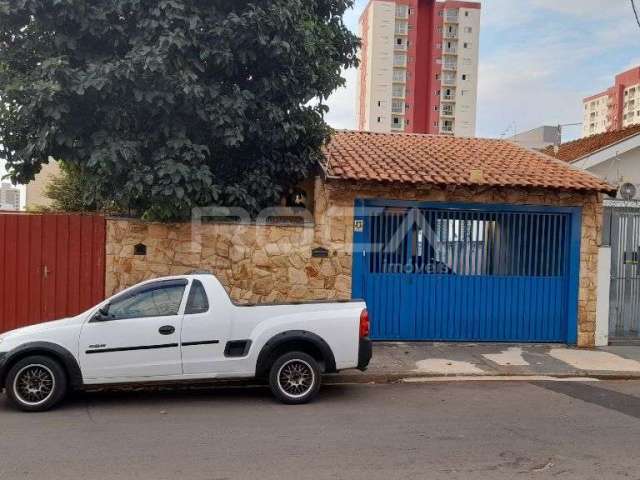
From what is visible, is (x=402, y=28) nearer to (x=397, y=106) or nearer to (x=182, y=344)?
(x=397, y=106)

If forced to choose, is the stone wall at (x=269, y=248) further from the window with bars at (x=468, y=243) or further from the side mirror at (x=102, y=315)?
the side mirror at (x=102, y=315)

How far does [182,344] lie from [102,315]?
38.7 inches

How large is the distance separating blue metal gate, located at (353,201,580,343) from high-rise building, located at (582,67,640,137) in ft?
262

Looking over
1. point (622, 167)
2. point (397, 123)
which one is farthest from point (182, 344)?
point (397, 123)

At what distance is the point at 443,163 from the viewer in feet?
36.6

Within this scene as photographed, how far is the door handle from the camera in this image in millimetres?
6574

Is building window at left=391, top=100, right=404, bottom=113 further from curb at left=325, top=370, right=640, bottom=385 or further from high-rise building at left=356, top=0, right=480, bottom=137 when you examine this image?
curb at left=325, top=370, right=640, bottom=385

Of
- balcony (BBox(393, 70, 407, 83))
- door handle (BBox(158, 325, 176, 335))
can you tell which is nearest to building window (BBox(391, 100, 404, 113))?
balcony (BBox(393, 70, 407, 83))

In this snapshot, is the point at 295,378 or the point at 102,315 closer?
the point at 102,315

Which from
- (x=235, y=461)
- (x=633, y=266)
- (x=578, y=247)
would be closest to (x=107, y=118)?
(x=235, y=461)

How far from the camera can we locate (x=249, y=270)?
33.2 ft

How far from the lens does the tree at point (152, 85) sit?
8.12 m

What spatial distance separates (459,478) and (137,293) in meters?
4.15

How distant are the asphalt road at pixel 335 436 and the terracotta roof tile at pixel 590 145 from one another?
8575mm
